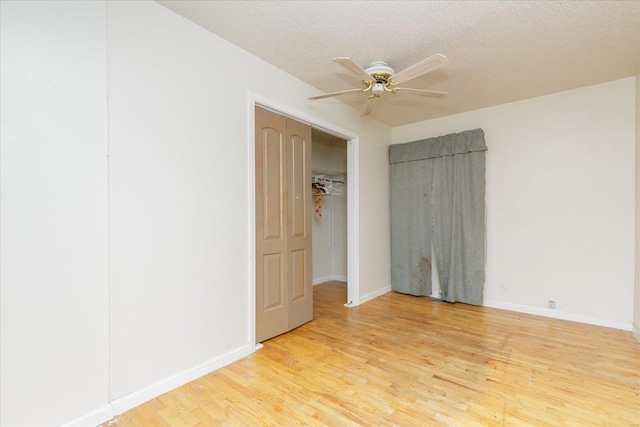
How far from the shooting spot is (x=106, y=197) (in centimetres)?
173

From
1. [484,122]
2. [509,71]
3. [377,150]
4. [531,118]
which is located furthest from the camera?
[377,150]

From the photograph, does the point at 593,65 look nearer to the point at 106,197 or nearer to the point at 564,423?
the point at 564,423

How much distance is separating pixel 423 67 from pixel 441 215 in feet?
8.01

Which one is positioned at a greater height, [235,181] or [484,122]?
[484,122]

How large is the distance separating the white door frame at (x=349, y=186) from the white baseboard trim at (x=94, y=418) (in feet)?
3.41

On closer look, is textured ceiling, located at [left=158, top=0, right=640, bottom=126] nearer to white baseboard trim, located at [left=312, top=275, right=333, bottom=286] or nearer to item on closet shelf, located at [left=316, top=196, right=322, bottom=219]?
item on closet shelf, located at [left=316, top=196, right=322, bottom=219]

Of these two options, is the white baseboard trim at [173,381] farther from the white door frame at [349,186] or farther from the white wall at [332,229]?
the white wall at [332,229]

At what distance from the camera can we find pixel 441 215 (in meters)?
4.13

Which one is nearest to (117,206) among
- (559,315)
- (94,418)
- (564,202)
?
(94,418)

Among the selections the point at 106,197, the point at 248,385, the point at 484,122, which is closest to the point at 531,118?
the point at 484,122

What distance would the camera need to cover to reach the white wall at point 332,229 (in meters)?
5.32

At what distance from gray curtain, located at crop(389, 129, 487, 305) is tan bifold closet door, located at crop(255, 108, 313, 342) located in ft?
5.90

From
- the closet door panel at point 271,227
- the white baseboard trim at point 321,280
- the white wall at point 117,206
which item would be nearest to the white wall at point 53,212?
the white wall at point 117,206

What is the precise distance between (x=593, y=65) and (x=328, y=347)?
359 cm
